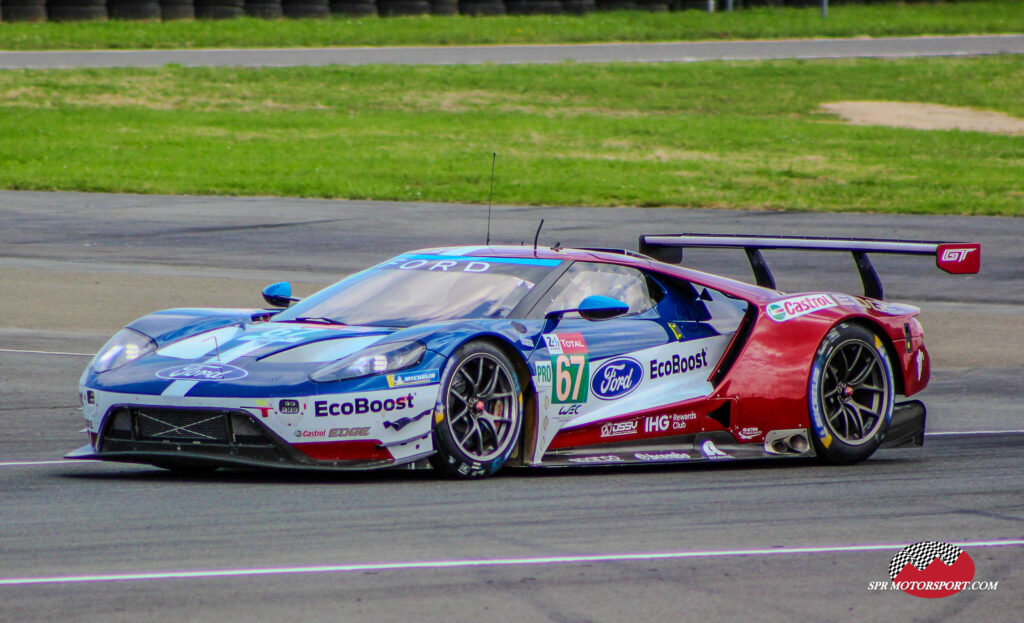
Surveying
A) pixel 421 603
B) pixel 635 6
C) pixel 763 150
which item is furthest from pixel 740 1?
pixel 421 603

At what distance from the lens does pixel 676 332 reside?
811 cm

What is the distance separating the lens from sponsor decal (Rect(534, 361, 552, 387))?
7.46 m

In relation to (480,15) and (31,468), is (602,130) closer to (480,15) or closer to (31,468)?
(480,15)

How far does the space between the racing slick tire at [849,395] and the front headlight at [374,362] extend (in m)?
2.34

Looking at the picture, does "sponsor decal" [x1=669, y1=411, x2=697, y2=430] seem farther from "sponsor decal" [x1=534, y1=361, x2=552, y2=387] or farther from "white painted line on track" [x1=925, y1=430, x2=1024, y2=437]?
"white painted line on track" [x1=925, y1=430, x2=1024, y2=437]

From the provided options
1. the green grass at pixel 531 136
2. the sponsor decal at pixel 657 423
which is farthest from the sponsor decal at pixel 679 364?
the green grass at pixel 531 136

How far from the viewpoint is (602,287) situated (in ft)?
26.5

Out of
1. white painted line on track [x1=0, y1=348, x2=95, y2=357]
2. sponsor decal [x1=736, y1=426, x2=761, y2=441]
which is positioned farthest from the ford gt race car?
white painted line on track [x1=0, y1=348, x2=95, y2=357]

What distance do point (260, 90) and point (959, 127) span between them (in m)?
14.8

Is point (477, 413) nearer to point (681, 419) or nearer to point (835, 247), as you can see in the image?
point (681, 419)

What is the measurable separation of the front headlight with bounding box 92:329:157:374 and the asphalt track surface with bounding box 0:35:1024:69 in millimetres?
28138

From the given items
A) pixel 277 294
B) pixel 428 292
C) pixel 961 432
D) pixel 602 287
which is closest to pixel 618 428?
pixel 602 287

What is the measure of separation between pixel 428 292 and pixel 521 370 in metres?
0.72

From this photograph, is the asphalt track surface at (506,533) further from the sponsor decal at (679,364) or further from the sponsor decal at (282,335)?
the sponsor decal at (282,335)
